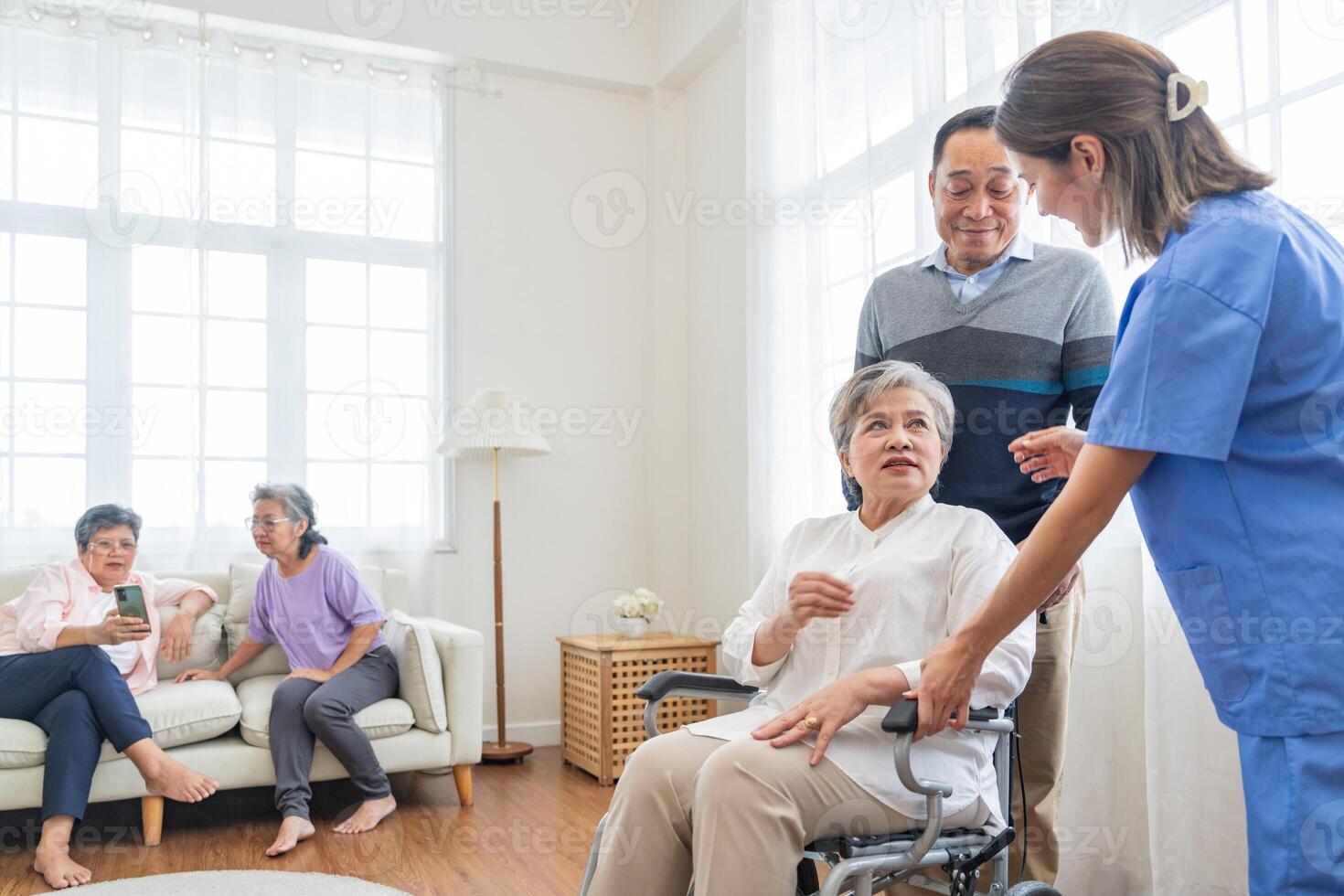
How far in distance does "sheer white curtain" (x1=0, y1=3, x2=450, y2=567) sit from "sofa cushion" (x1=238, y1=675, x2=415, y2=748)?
89 centimetres

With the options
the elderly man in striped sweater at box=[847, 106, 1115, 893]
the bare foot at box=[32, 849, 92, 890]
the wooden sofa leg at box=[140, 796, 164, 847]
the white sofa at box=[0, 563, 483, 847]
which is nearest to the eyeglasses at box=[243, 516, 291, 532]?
the white sofa at box=[0, 563, 483, 847]

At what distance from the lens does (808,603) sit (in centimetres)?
179

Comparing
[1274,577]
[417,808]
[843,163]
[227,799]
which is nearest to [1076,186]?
[1274,577]

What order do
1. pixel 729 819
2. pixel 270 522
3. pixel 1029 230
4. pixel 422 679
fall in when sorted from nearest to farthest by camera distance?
pixel 729 819, pixel 1029 230, pixel 422 679, pixel 270 522

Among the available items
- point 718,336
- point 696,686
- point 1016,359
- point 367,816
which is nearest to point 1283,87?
point 1016,359

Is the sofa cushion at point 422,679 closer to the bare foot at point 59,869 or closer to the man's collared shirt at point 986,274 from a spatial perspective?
the bare foot at point 59,869

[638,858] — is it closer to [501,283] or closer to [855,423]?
[855,423]

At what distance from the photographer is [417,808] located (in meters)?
3.60

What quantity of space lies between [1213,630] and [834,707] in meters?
0.65

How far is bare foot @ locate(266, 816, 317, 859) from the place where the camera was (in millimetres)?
3062

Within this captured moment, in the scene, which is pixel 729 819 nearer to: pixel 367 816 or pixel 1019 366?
pixel 1019 366

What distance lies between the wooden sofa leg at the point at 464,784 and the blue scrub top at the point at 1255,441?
295 cm

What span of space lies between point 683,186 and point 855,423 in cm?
334

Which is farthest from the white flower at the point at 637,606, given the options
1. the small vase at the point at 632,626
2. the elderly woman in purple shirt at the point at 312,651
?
the elderly woman in purple shirt at the point at 312,651
